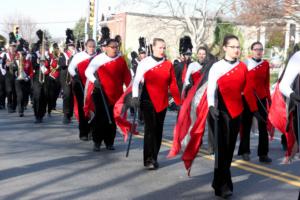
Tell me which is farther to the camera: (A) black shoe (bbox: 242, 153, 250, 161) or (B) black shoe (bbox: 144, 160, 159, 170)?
(A) black shoe (bbox: 242, 153, 250, 161)

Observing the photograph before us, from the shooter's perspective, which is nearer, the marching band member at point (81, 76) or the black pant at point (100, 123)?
the black pant at point (100, 123)

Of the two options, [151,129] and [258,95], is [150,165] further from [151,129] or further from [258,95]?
[258,95]

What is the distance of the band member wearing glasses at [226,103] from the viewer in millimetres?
7066

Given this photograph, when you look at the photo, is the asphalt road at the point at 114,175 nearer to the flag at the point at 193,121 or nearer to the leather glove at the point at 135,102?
the flag at the point at 193,121

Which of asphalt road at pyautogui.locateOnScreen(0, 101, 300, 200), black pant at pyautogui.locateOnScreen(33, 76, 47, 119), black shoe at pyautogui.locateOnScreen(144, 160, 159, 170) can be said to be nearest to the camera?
asphalt road at pyautogui.locateOnScreen(0, 101, 300, 200)

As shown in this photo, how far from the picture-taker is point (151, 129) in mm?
8766

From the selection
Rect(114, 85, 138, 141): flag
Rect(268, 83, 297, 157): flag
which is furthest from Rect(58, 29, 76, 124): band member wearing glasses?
Rect(268, 83, 297, 157): flag

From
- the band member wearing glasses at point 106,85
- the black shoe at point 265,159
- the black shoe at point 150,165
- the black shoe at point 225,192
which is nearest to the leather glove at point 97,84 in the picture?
the band member wearing glasses at point 106,85

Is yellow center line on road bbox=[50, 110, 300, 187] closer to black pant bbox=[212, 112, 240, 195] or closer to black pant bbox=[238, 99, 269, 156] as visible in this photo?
black pant bbox=[238, 99, 269, 156]

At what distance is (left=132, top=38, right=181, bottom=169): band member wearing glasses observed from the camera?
28.7ft

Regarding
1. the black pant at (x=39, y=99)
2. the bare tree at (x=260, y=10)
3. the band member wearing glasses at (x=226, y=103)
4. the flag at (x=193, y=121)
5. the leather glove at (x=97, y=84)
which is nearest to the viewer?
the band member wearing glasses at (x=226, y=103)

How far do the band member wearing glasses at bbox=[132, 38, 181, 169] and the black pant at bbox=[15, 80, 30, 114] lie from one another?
307 inches

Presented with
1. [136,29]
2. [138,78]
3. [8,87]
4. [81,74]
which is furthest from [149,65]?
[136,29]

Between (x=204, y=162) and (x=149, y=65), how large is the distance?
5.95 ft
